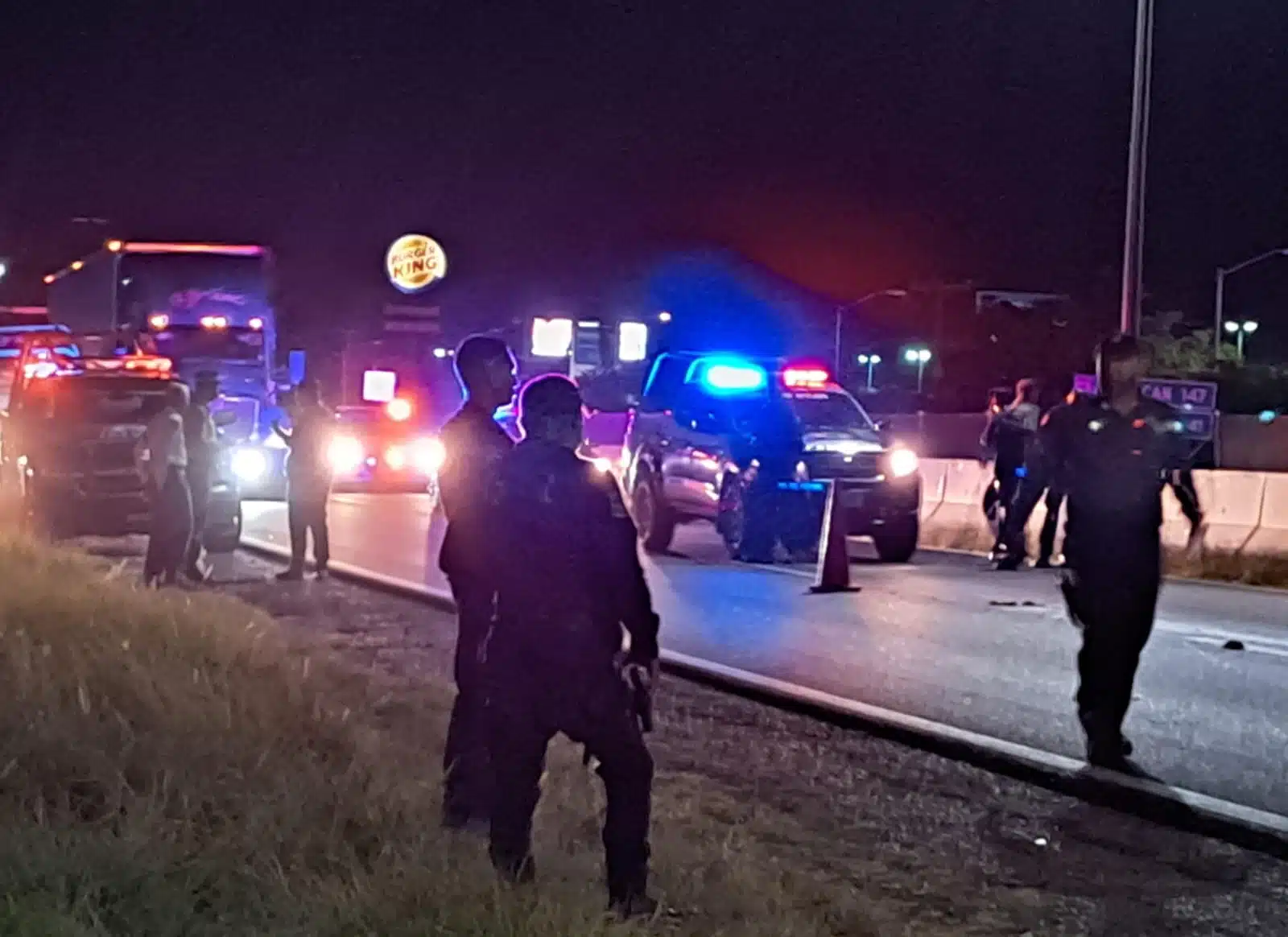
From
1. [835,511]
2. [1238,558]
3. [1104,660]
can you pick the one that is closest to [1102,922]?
[1104,660]

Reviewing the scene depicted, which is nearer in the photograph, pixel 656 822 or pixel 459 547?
pixel 459 547

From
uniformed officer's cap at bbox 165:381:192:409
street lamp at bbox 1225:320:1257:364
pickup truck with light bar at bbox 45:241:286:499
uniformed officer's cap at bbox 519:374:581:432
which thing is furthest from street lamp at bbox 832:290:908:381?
uniformed officer's cap at bbox 519:374:581:432

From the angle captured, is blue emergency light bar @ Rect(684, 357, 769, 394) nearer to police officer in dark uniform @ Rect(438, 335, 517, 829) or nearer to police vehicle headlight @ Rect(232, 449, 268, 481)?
police vehicle headlight @ Rect(232, 449, 268, 481)

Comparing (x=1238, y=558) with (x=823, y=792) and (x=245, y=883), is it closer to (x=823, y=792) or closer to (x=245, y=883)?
(x=823, y=792)

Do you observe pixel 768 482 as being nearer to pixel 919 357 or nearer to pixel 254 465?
pixel 254 465

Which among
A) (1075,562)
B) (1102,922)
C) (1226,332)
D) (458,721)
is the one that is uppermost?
(1226,332)

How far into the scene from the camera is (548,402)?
5395 millimetres

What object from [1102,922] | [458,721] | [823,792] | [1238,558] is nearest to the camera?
[1102,922]

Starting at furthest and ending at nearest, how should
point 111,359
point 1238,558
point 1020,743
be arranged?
1. point 111,359
2. point 1238,558
3. point 1020,743

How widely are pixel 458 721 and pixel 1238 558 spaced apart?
1304 cm

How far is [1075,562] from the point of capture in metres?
8.32

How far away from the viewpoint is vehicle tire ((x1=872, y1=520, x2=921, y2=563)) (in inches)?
742

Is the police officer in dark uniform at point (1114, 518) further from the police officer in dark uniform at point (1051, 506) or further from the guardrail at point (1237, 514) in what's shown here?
the guardrail at point (1237, 514)

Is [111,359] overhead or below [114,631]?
overhead
